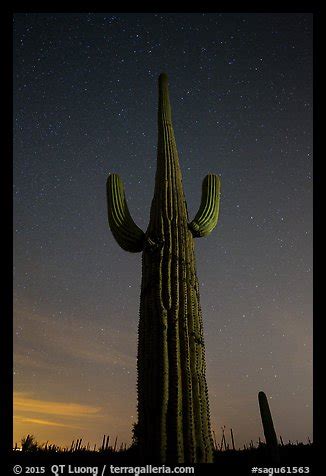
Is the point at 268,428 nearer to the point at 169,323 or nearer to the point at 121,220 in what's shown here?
the point at 169,323

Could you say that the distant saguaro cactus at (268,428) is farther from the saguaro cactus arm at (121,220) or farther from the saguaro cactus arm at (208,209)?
the saguaro cactus arm at (121,220)

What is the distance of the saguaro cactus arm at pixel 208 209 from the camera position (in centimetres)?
646

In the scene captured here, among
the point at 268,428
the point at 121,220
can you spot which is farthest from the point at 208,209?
the point at 268,428

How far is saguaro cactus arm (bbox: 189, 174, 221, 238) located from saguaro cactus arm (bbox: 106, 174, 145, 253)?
2.39ft

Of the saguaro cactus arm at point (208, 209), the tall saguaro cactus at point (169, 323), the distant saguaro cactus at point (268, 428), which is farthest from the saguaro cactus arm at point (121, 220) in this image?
the distant saguaro cactus at point (268, 428)

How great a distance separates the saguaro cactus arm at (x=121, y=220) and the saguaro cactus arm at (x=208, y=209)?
729mm

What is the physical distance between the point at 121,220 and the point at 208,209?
130 cm

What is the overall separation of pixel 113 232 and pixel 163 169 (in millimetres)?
1075

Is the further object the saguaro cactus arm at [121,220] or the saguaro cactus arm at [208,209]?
the saguaro cactus arm at [208,209]

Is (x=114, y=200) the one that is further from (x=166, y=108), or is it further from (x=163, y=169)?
(x=166, y=108)

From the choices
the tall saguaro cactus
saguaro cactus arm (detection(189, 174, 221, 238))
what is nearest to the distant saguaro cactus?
the tall saguaro cactus

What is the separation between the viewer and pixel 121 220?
6.52m

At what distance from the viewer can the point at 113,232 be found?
6496mm
